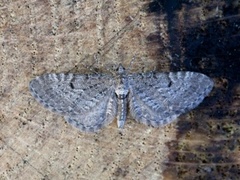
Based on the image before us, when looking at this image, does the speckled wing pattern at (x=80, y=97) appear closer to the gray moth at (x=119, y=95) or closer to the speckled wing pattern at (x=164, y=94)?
the gray moth at (x=119, y=95)

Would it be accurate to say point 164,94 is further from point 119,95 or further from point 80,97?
point 80,97

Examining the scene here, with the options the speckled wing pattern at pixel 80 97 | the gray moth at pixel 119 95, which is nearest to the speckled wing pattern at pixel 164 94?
the gray moth at pixel 119 95

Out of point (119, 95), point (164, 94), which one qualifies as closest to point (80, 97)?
point (119, 95)

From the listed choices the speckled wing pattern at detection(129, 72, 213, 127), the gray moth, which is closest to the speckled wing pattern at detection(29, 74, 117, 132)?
the gray moth

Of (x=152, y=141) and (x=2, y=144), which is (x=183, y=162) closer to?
(x=152, y=141)

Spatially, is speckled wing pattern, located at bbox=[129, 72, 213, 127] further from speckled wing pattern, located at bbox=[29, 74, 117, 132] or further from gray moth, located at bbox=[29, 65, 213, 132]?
speckled wing pattern, located at bbox=[29, 74, 117, 132]
